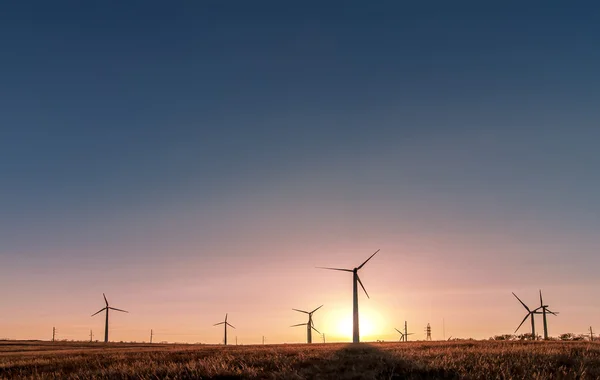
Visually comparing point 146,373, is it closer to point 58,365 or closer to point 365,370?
point 365,370

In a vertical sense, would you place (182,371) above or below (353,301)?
below

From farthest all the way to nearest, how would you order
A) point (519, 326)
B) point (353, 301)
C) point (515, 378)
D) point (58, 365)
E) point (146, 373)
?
1. point (519, 326)
2. point (353, 301)
3. point (58, 365)
4. point (146, 373)
5. point (515, 378)

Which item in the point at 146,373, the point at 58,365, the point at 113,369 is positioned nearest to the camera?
the point at 146,373

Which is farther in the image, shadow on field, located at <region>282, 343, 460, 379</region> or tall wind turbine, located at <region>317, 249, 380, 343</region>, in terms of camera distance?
tall wind turbine, located at <region>317, 249, 380, 343</region>

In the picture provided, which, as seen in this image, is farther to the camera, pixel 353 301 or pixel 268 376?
pixel 353 301

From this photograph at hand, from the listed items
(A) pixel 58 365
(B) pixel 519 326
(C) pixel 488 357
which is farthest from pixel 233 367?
(B) pixel 519 326

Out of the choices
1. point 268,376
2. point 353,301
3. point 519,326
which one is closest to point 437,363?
point 268,376

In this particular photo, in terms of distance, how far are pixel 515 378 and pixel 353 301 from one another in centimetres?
6679

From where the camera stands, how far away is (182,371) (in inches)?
898

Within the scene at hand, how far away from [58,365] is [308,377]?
19967 mm

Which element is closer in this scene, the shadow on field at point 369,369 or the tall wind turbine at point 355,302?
the shadow on field at point 369,369

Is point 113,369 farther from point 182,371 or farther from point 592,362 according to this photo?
point 592,362

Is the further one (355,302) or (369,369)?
(355,302)

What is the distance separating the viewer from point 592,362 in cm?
2209
